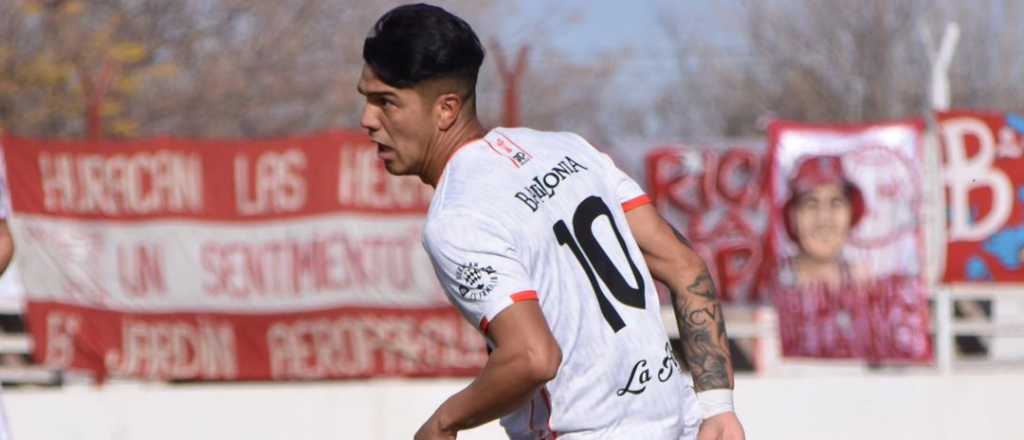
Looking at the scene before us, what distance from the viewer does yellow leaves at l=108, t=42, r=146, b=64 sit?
2227cm

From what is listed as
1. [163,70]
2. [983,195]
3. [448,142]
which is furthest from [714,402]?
[163,70]

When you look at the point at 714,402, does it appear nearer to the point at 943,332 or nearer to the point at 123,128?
the point at 943,332

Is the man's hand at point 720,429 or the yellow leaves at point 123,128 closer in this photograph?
the man's hand at point 720,429

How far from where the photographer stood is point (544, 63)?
3503 centimetres

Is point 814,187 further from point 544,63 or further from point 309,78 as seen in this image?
point 544,63

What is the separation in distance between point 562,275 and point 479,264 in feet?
0.71

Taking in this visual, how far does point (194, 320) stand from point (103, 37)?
11.4 metres

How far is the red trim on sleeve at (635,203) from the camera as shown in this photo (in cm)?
423

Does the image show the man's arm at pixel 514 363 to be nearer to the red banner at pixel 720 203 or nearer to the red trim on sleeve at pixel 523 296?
the red trim on sleeve at pixel 523 296

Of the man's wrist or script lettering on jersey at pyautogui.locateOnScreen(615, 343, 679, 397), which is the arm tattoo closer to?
the man's wrist

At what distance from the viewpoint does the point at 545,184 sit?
3.93 metres

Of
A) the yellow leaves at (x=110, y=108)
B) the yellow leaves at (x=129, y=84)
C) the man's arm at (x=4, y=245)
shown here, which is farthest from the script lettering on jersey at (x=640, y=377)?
the yellow leaves at (x=129, y=84)

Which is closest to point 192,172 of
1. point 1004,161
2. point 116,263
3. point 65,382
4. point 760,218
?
point 116,263

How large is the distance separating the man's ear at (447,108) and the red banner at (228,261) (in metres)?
7.77
